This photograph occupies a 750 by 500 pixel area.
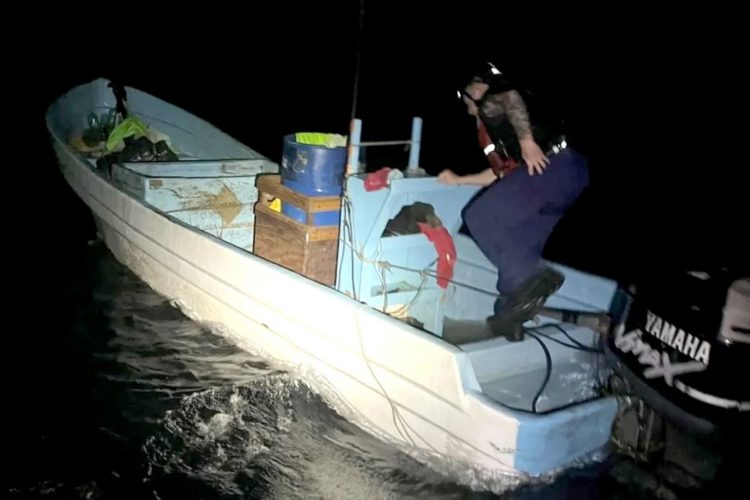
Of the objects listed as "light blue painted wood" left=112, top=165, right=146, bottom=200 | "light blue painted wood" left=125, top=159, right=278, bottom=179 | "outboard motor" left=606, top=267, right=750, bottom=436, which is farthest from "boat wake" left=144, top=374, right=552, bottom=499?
"light blue painted wood" left=125, top=159, right=278, bottom=179

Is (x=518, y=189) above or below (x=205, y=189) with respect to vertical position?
above

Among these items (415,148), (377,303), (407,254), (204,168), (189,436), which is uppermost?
(415,148)

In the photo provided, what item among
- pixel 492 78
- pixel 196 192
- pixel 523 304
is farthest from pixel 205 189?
pixel 523 304

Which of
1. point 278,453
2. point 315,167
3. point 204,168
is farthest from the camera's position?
point 204,168

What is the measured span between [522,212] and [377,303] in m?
1.00

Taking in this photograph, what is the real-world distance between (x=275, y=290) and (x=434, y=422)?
4.09 feet

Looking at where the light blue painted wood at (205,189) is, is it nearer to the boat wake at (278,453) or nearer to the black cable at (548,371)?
the boat wake at (278,453)

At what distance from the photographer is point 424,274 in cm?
→ 427

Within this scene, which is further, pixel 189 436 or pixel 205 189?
pixel 205 189

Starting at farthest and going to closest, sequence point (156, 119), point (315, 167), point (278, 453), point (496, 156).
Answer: point (156, 119) < point (315, 167) < point (496, 156) < point (278, 453)

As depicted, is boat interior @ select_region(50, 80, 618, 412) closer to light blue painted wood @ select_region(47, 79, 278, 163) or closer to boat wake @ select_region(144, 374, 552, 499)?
boat wake @ select_region(144, 374, 552, 499)

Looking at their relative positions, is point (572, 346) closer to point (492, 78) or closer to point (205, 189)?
point (492, 78)

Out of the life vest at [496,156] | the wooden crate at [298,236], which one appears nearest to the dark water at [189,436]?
the wooden crate at [298,236]

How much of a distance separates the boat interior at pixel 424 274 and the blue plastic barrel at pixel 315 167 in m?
0.21
